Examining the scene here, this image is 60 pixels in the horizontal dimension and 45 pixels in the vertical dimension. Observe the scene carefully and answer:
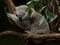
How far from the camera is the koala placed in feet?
6.18

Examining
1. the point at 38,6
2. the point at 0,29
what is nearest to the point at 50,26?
the point at 38,6

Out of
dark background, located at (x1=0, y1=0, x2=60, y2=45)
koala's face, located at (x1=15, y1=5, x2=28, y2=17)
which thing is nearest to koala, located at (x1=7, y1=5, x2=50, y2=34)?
koala's face, located at (x1=15, y1=5, x2=28, y2=17)

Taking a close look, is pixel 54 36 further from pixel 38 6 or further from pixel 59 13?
pixel 38 6

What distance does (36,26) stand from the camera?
2.06 meters

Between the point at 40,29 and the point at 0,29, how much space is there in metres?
1.43

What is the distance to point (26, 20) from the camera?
6.42 feet

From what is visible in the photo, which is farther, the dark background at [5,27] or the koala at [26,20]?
the dark background at [5,27]

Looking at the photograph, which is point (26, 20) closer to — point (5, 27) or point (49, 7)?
point (49, 7)

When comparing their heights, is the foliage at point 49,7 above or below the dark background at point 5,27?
above

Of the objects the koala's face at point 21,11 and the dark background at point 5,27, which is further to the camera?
the dark background at point 5,27

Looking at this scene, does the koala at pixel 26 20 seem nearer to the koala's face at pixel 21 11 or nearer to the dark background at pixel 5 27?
the koala's face at pixel 21 11

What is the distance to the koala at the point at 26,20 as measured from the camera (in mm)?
1884

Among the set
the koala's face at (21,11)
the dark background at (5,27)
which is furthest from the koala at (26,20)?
the dark background at (5,27)

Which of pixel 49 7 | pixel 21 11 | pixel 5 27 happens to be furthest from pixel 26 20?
pixel 5 27
